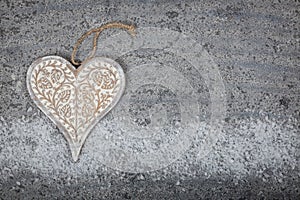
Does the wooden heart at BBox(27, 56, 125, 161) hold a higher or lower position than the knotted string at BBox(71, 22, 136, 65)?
lower

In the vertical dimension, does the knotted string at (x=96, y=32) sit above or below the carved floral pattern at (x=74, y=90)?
above

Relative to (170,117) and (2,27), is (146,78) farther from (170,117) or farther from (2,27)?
(2,27)

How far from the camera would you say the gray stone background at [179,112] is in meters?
0.93

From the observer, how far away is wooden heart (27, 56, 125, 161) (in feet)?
3.05

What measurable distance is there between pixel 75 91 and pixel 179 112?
0.73 feet

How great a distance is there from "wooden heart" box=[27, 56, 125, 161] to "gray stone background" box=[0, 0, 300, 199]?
23 mm

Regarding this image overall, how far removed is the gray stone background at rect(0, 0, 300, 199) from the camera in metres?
0.93

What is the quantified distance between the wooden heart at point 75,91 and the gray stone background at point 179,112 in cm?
2

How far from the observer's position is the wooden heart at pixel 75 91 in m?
0.93

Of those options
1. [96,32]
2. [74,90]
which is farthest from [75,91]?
[96,32]

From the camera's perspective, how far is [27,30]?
972 millimetres

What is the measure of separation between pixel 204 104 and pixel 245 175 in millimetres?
170

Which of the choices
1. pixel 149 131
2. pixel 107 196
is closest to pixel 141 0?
pixel 149 131

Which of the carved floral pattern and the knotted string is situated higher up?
the knotted string
